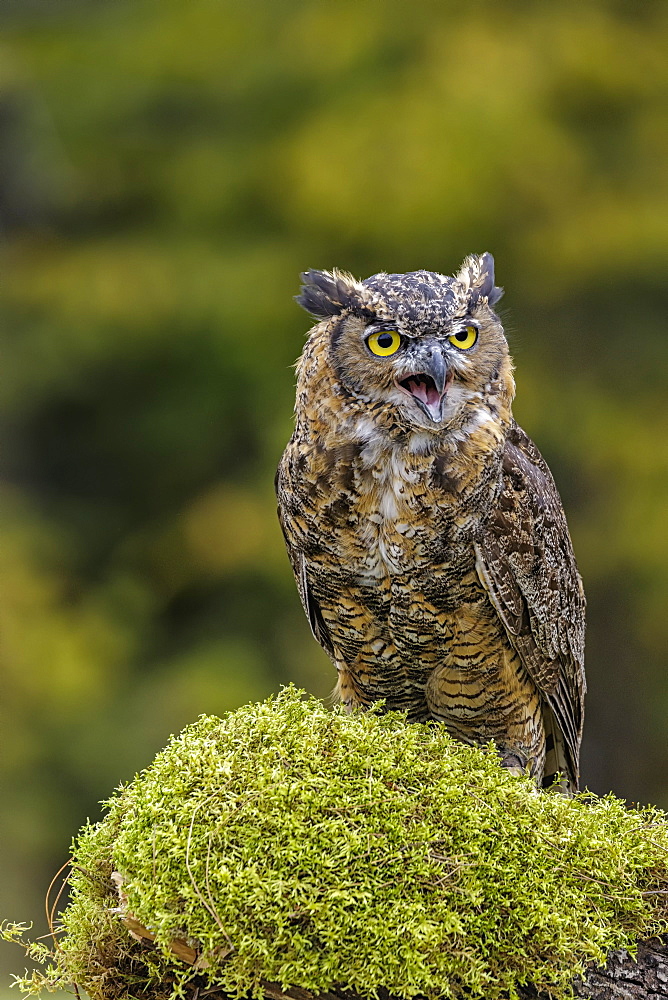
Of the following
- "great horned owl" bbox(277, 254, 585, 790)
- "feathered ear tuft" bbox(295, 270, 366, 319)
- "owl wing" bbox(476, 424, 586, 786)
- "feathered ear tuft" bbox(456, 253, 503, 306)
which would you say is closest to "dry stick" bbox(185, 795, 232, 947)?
"great horned owl" bbox(277, 254, 585, 790)

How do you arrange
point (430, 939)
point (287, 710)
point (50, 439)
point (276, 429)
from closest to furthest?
point (430, 939) → point (287, 710) → point (276, 429) → point (50, 439)

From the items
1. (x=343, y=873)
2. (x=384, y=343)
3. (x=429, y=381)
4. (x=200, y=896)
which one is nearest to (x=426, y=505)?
(x=429, y=381)

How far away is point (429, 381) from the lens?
2443mm

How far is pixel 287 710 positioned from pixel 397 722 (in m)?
0.27

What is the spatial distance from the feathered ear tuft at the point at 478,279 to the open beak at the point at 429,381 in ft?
0.87

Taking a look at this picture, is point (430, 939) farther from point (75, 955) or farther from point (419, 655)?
point (419, 655)

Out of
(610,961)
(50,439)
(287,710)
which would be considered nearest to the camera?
(610,961)

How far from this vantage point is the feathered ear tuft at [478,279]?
2566 millimetres

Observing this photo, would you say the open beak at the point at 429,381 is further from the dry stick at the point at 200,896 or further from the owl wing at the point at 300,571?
the dry stick at the point at 200,896

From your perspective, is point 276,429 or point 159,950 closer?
point 159,950

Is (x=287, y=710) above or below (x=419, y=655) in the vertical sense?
below

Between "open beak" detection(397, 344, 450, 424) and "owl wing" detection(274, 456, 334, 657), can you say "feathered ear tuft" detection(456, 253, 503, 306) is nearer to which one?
"open beak" detection(397, 344, 450, 424)

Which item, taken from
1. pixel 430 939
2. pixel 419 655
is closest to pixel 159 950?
pixel 430 939

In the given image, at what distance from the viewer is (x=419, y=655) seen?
8.86 feet
